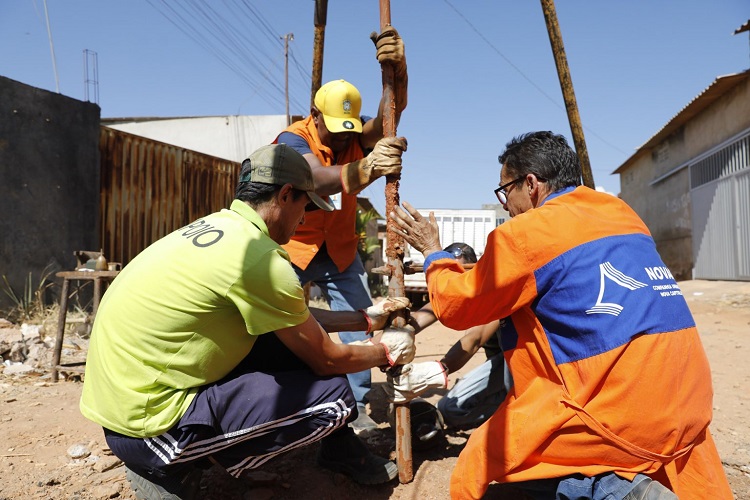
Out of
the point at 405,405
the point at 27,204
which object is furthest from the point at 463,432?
the point at 27,204

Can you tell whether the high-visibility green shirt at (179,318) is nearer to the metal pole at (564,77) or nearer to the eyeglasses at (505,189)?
the eyeglasses at (505,189)

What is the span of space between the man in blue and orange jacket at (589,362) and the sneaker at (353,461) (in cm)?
55

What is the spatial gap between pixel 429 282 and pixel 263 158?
2.69 feet

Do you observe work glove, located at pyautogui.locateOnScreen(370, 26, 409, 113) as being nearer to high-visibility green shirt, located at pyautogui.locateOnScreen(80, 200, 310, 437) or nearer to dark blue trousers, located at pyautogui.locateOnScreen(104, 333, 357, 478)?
high-visibility green shirt, located at pyautogui.locateOnScreen(80, 200, 310, 437)

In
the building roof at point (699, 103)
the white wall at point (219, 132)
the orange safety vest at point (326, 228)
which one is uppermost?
the white wall at point (219, 132)

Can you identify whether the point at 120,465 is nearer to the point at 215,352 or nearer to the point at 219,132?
the point at 215,352

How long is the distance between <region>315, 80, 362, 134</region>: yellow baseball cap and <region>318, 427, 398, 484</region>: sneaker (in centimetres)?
166

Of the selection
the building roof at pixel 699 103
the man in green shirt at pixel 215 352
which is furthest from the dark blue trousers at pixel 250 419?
the building roof at pixel 699 103

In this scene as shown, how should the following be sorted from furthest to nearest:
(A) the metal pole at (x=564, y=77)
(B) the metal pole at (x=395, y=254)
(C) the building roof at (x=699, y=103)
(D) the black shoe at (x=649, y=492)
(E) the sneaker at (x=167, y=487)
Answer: (C) the building roof at (x=699, y=103)
(A) the metal pole at (x=564, y=77)
(B) the metal pole at (x=395, y=254)
(E) the sneaker at (x=167, y=487)
(D) the black shoe at (x=649, y=492)

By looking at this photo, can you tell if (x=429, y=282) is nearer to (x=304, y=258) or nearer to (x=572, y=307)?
(x=572, y=307)

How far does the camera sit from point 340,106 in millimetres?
3000

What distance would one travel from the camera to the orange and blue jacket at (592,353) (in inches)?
63.7

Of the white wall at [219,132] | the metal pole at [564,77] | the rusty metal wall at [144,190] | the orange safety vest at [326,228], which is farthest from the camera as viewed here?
the white wall at [219,132]

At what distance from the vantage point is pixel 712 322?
7.27 metres
